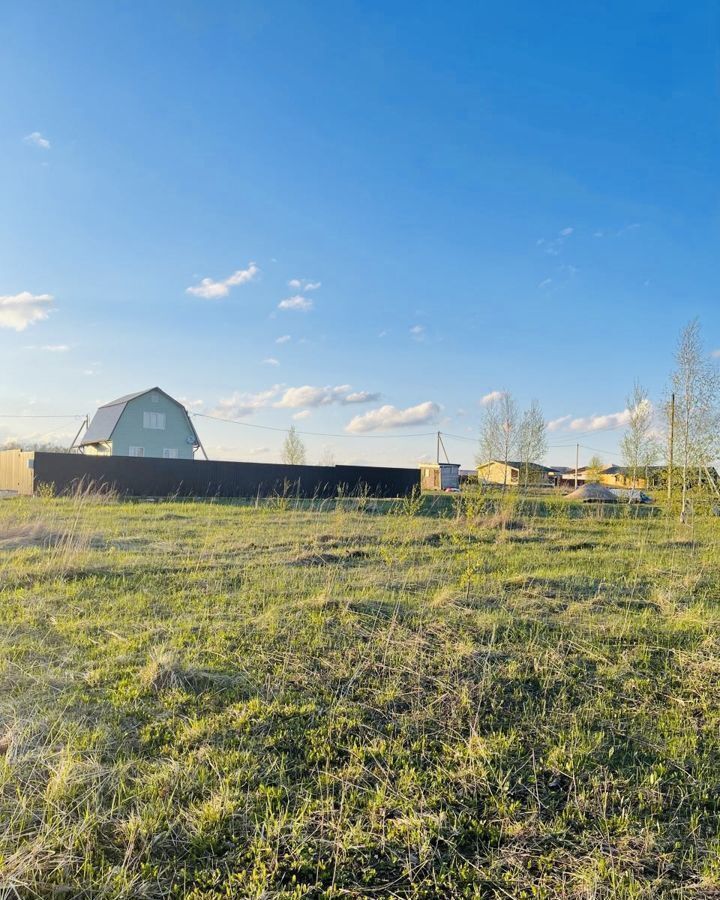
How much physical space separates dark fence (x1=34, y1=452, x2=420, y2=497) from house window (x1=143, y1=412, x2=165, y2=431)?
888 centimetres

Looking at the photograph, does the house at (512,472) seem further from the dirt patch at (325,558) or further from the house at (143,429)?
the dirt patch at (325,558)

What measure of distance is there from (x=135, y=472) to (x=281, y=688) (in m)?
17.1

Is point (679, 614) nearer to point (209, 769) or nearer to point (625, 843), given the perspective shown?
point (625, 843)

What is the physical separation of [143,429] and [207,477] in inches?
353

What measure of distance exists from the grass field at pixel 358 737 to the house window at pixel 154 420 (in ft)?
74.2

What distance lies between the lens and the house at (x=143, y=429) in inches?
1035

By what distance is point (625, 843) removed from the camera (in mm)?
2104

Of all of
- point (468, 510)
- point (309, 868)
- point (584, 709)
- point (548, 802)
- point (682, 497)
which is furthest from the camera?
point (682, 497)

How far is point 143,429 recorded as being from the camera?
88.7 ft

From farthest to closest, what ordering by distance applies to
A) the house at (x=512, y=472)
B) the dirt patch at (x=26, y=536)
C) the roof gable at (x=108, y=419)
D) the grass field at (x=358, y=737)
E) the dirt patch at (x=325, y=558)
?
the house at (x=512, y=472), the roof gable at (x=108, y=419), the dirt patch at (x=26, y=536), the dirt patch at (x=325, y=558), the grass field at (x=358, y=737)

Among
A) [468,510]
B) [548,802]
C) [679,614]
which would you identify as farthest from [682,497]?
[548,802]

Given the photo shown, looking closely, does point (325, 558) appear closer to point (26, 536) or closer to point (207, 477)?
point (26, 536)

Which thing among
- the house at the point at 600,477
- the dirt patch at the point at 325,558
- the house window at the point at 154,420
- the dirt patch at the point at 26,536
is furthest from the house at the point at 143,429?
the house at the point at 600,477

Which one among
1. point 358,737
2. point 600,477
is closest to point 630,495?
point 358,737
